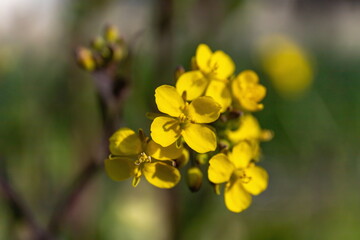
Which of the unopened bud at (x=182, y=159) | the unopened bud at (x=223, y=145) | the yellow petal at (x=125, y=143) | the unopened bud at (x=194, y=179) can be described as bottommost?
the unopened bud at (x=194, y=179)

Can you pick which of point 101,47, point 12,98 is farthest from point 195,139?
point 12,98

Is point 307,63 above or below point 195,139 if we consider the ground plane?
below

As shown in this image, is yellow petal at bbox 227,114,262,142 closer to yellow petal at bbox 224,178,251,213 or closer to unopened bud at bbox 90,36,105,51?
yellow petal at bbox 224,178,251,213

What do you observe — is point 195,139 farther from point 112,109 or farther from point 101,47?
point 101,47

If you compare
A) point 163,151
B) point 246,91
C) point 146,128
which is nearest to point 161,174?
point 163,151

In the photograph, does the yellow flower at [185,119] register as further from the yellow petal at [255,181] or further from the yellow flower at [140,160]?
the yellow petal at [255,181]

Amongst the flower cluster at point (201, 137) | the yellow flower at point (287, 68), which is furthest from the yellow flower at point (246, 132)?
the yellow flower at point (287, 68)

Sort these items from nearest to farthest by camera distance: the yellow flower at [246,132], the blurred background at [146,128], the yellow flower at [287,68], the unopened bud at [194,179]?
the unopened bud at [194,179]
the yellow flower at [246,132]
the blurred background at [146,128]
the yellow flower at [287,68]

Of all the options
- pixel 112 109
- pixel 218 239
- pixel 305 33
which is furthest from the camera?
pixel 305 33

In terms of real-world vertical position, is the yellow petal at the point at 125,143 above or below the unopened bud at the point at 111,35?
below
